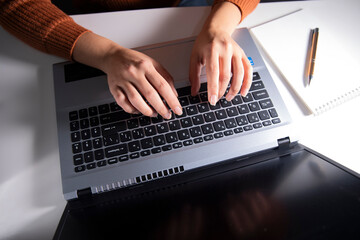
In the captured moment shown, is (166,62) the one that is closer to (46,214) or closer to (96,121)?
(96,121)

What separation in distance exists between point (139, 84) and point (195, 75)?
0.11 meters

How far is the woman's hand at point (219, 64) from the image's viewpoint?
438mm

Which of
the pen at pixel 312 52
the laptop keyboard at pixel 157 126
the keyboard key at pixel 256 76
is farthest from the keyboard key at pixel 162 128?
the pen at pixel 312 52

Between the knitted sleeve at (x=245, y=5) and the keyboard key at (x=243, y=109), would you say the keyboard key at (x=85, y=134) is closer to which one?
the keyboard key at (x=243, y=109)

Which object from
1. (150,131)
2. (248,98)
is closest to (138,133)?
(150,131)

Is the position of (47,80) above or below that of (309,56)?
above

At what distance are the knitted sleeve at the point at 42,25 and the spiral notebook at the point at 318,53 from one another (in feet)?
1.38

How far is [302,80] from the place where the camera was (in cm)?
49

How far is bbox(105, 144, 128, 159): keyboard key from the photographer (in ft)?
1.38

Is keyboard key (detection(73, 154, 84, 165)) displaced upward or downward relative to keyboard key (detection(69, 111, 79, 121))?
downward

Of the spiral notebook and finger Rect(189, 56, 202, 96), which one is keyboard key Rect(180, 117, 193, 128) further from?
the spiral notebook

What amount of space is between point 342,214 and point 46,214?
1.53ft

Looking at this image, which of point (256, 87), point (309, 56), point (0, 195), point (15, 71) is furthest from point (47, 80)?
point (309, 56)

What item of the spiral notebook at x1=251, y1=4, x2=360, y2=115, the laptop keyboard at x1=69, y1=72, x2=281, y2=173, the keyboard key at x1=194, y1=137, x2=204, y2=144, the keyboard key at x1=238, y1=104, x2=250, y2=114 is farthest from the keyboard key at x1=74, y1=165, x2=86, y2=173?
the spiral notebook at x1=251, y1=4, x2=360, y2=115
